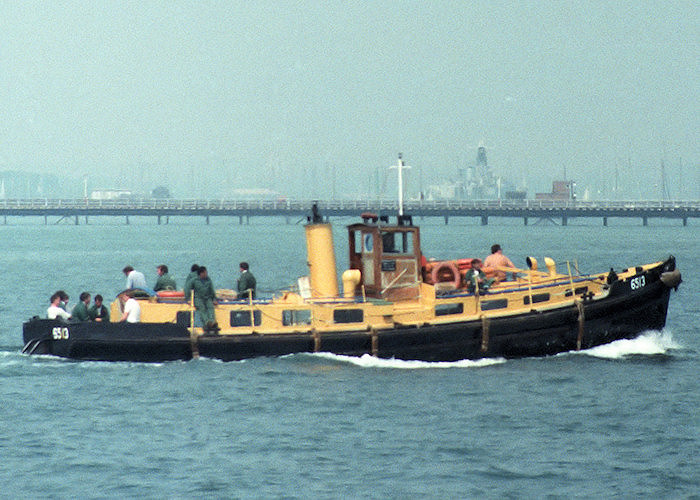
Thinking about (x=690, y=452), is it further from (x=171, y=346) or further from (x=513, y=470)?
(x=171, y=346)

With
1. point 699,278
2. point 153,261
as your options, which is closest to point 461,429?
point 699,278

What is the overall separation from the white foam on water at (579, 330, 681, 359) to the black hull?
95 cm

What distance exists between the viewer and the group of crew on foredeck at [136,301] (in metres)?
31.8

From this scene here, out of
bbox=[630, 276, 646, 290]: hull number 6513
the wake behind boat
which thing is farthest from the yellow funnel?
bbox=[630, 276, 646, 290]: hull number 6513

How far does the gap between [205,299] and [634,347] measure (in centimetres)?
1210

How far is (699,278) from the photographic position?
74938mm

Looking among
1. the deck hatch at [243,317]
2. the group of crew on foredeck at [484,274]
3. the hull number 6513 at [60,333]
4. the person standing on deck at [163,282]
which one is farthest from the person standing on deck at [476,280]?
the hull number 6513 at [60,333]

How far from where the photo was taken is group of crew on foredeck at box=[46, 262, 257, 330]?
1254 inches

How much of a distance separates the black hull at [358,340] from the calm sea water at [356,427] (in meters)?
0.31

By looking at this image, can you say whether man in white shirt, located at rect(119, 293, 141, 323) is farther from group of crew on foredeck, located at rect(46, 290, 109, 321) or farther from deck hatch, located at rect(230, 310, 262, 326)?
deck hatch, located at rect(230, 310, 262, 326)

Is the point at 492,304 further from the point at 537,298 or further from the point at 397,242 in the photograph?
the point at 397,242

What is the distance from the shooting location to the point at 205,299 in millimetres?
31953

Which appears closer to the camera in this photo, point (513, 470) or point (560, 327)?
point (513, 470)

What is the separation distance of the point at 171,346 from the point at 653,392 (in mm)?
12281
